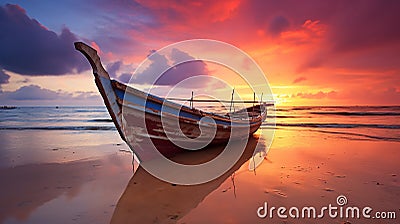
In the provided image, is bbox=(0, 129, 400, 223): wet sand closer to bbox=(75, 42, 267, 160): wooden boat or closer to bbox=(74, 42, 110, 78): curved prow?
bbox=(75, 42, 267, 160): wooden boat

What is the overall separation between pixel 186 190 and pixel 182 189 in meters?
0.09

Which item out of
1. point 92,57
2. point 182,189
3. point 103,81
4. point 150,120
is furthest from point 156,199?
point 92,57

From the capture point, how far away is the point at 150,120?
559 centimetres

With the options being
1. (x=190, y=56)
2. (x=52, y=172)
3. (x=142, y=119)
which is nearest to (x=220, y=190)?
(x=142, y=119)

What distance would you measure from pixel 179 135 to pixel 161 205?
9.13 ft

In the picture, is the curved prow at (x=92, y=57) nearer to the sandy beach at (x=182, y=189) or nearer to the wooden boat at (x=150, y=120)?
the wooden boat at (x=150, y=120)

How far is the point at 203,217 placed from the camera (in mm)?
3346

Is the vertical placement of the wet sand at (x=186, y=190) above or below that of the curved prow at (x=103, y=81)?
below

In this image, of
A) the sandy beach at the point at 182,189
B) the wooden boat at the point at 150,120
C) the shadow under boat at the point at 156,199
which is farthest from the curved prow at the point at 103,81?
the sandy beach at the point at 182,189

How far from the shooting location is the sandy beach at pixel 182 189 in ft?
11.1

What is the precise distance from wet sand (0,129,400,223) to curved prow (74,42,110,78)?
7.29 ft

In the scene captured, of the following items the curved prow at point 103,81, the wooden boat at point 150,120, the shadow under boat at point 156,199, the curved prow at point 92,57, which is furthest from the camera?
the wooden boat at point 150,120

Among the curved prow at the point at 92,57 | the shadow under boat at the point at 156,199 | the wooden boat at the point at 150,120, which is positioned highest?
the curved prow at the point at 92,57

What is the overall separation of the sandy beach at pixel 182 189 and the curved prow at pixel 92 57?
7.29 ft
